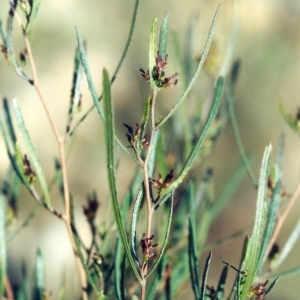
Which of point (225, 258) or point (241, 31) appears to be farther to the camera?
point (241, 31)

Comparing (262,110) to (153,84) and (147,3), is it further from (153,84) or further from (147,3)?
(153,84)

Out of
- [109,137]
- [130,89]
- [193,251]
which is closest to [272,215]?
[193,251]

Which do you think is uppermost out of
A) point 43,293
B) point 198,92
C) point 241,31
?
point 241,31

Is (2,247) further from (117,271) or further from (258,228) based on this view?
(258,228)

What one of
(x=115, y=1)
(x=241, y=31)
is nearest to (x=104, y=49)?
(x=115, y=1)

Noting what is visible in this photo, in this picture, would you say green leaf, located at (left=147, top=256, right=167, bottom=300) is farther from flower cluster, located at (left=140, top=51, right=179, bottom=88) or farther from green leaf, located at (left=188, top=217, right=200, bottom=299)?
flower cluster, located at (left=140, top=51, right=179, bottom=88)
